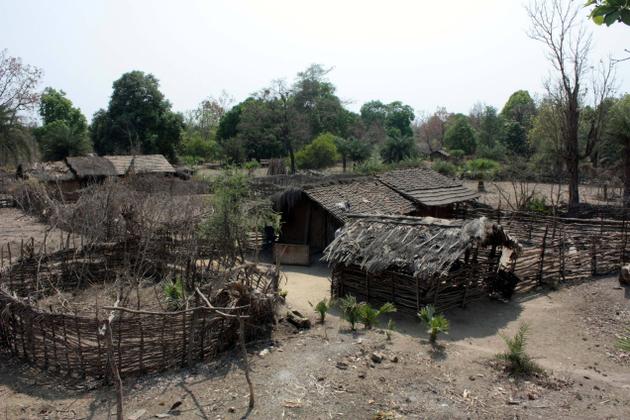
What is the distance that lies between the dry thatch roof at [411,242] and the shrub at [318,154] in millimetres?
20925

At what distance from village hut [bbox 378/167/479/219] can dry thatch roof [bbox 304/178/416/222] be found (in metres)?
0.43

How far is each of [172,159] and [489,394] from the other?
35.0m

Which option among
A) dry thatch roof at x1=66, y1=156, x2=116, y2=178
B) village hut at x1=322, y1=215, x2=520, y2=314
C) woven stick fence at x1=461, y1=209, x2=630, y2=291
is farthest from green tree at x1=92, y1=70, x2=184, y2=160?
woven stick fence at x1=461, y1=209, x2=630, y2=291

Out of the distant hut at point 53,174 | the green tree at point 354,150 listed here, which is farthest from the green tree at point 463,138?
the distant hut at point 53,174

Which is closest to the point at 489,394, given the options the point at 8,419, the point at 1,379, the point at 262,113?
the point at 8,419

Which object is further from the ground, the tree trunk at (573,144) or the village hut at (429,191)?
the tree trunk at (573,144)

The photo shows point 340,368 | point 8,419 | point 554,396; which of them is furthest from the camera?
point 340,368

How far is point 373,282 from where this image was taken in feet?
34.7

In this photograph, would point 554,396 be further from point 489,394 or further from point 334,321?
point 334,321

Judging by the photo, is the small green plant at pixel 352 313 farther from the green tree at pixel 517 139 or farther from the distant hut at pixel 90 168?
the green tree at pixel 517 139

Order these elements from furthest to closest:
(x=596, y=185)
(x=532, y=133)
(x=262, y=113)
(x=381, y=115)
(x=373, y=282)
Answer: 1. (x=381, y=115)
2. (x=532, y=133)
3. (x=262, y=113)
4. (x=596, y=185)
5. (x=373, y=282)

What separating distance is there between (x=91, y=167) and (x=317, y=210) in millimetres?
14765

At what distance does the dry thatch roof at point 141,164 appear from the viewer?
24.8 meters

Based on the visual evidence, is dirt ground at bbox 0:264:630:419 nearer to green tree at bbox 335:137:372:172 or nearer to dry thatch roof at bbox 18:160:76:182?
dry thatch roof at bbox 18:160:76:182
